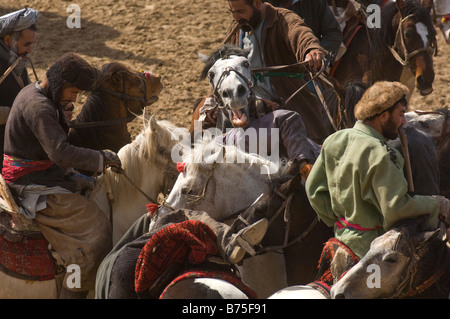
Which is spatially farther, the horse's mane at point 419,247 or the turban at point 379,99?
the turban at point 379,99

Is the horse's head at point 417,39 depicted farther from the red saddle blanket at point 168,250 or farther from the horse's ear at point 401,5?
the red saddle blanket at point 168,250

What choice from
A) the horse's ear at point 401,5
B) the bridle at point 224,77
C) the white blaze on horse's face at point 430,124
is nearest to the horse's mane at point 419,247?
the bridle at point 224,77

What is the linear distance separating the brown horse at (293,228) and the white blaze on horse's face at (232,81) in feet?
2.97

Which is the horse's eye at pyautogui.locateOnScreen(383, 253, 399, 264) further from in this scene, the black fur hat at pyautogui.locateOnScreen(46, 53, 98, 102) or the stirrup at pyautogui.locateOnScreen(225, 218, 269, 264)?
the black fur hat at pyautogui.locateOnScreen(46, 53, 98, 102)

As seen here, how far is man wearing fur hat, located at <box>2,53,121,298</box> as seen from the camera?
6.10m

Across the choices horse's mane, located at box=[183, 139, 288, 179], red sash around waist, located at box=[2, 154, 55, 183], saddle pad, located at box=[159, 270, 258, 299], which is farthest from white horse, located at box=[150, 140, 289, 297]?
red sash around waist, located at box=[2, 154, 55, 183]

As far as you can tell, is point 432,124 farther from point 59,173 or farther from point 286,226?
point 59,173

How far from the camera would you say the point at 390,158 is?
15.5ft

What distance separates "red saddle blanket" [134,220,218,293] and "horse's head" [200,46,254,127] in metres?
1.32

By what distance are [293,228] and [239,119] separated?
104 centimetres

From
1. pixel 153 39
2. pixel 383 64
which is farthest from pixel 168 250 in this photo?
pixel 153 39

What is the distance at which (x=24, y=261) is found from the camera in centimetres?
631

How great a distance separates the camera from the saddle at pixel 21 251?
20.7ft

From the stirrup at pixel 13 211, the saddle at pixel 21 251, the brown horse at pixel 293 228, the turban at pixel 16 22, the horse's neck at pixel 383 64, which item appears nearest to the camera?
the brown horse at pixel 293 228
